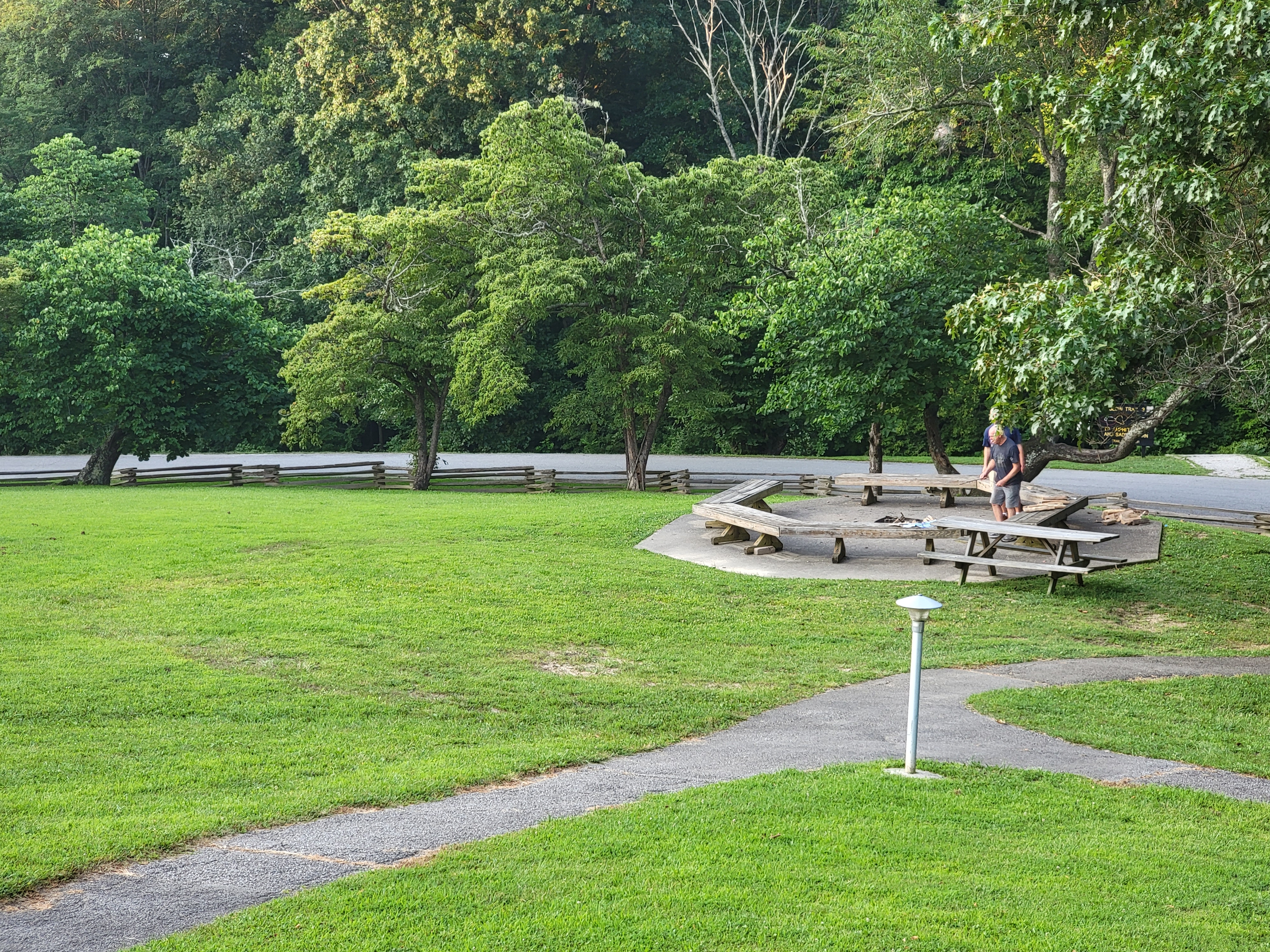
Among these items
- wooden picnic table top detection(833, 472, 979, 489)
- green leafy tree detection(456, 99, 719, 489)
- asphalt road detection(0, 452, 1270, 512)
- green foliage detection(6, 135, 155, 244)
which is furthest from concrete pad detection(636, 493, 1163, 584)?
green foliage detection(6, 135, 155, 244)

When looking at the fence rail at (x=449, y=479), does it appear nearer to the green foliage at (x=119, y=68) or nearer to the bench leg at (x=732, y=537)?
the bench leg at (x=732, y=537)

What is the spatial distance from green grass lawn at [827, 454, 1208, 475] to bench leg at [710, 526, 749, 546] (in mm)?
17783

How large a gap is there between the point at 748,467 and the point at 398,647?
28.9m

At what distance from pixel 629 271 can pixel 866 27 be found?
15990 millimetres

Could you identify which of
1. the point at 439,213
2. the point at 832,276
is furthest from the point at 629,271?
the point at 832,276

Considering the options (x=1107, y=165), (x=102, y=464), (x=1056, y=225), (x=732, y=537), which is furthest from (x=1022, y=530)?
(x=102, y=464)

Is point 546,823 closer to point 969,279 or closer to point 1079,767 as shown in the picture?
point 1079,767

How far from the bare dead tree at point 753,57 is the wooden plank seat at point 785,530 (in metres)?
28.3

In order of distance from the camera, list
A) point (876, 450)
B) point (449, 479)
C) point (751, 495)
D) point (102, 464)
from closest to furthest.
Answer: point (751, 495) < point (876, 450) < point (102, 464) < point (449, 479)

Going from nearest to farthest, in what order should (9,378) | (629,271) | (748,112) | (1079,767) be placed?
(1079,767) < (629,271) < (9,378) < (748,112)

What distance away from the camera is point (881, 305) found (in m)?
21.2

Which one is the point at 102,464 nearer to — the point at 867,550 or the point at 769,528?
the point at 769,528

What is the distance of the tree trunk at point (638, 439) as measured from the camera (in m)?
29.5

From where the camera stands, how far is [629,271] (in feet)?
92.5
